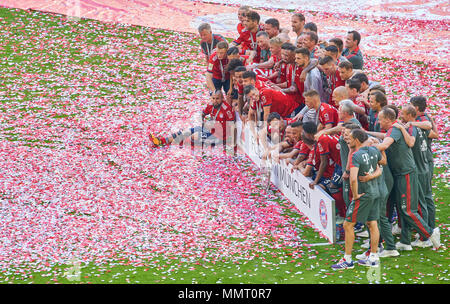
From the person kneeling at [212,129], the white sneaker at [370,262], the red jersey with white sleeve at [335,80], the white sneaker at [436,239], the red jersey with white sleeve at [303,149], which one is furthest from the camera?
the person kneeling at [212,129]

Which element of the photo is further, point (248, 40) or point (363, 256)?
point (248, 40)

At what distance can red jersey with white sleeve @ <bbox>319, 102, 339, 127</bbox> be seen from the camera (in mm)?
10953

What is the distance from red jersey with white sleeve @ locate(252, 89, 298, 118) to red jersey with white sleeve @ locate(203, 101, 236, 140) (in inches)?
60.2

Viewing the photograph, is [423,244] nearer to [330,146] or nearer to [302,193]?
[330,146]

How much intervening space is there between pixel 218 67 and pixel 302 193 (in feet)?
15.4

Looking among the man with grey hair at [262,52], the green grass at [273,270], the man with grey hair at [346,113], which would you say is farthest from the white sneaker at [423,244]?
the man with grey hair at [262,52]

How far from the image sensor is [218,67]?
14969mm

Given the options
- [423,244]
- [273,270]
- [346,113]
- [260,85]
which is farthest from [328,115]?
[273,270]

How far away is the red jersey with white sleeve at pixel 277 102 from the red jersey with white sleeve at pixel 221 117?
5.01ft

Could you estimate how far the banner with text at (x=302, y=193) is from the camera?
10250 mm

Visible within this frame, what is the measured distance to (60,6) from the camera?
2381cm

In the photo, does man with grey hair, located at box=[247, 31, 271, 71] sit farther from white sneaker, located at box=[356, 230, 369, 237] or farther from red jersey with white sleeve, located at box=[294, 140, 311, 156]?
white sneaker, located at box=[356, 230, 369, 237]

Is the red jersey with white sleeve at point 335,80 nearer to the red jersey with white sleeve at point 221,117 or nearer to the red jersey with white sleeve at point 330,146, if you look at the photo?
the red jersey with white sleeve at point 330,146
